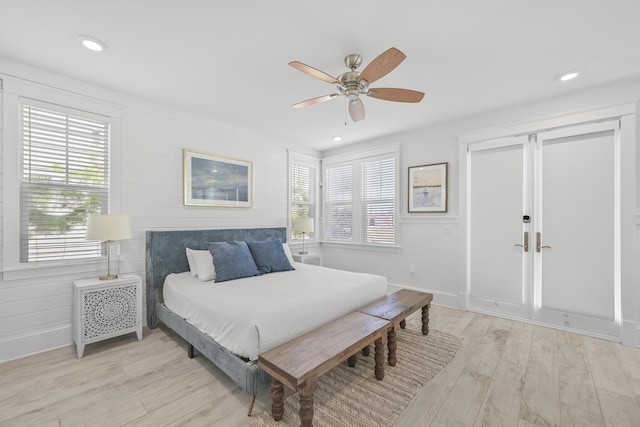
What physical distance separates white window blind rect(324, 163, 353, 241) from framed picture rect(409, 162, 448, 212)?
1240 millimetres

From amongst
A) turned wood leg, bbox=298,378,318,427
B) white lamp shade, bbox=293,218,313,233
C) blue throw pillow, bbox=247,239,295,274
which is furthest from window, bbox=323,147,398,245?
turned wood leg, bbox=298,378,318,427

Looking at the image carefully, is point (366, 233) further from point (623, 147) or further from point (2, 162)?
point (2, 162)

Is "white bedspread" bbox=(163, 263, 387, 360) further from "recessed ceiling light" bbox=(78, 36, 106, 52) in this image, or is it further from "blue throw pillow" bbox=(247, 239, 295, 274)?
"recessed ceiling light" bbox=(78, 36, 106, 52)

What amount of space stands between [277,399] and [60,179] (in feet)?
9.76

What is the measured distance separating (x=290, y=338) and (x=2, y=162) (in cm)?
303

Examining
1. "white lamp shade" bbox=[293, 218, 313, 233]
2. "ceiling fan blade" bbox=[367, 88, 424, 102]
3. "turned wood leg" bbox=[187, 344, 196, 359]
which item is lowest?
"turned wood leg" bbox=[187, 344, 196, 359]

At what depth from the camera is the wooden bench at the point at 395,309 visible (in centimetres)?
242

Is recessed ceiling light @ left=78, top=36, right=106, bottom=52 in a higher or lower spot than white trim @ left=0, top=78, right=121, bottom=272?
higher

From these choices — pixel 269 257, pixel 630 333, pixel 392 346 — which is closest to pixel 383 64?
pixel 392 346

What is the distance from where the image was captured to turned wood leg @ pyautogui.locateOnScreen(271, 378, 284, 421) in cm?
174

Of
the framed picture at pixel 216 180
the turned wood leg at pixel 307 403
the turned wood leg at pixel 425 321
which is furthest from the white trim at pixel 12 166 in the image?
the turned wood leg at pixel 425 321

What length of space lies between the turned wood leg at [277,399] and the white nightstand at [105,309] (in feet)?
6.52

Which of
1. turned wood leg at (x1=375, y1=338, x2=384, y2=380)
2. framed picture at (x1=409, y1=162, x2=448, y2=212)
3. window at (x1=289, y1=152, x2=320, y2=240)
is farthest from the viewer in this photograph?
window at (x1=289, y1=152, x2=320, y2=240)

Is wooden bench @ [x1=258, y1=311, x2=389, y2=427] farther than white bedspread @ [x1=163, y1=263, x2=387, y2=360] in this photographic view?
No
